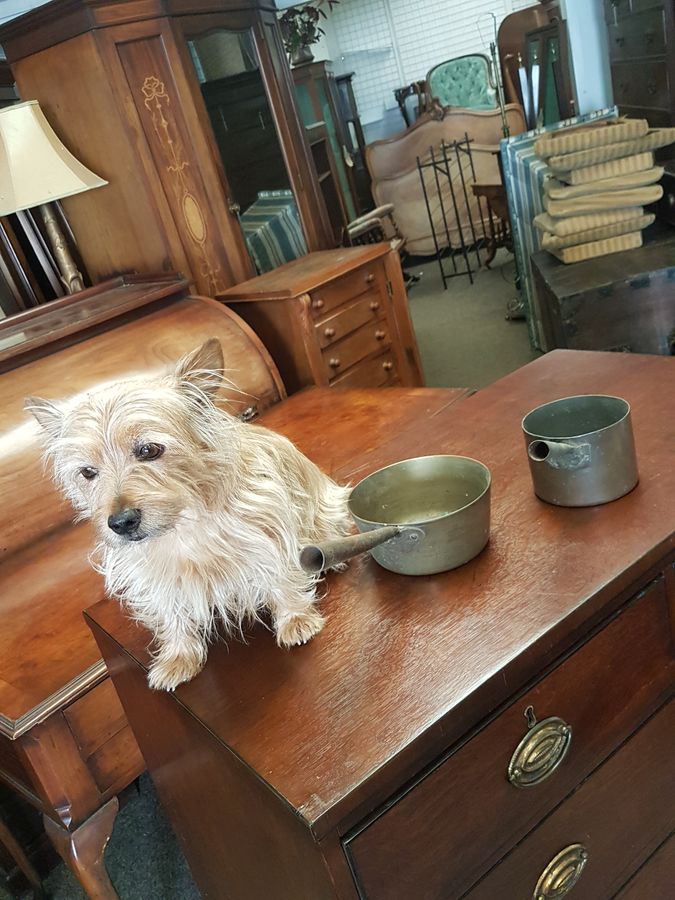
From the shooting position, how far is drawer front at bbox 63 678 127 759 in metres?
1.10

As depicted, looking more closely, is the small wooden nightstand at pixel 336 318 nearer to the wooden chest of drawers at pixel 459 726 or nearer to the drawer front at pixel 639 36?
the drawer front at pixel 639 36

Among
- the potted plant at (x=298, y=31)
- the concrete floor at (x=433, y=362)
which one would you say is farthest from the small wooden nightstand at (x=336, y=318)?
the potted plant at (x=298, y=31)

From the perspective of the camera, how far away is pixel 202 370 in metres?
0.86

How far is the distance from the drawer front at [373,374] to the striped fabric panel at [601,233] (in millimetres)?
787

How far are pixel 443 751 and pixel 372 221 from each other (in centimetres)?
453

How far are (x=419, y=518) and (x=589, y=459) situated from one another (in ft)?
0.71

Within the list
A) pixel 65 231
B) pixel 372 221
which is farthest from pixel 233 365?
pixel 372 221

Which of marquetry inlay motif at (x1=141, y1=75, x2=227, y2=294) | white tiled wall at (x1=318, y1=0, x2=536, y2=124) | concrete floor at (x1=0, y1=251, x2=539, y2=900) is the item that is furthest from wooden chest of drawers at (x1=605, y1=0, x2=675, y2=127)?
white tiled wall at (x1=318, y1=0, x2=536, y2=124)

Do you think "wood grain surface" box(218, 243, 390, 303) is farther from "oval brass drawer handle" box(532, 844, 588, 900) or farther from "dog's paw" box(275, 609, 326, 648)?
"oval brass drawer handle" box(532, 844, 588, 900)

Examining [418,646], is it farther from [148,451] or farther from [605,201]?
[605,201]

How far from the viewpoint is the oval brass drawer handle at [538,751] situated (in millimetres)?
749

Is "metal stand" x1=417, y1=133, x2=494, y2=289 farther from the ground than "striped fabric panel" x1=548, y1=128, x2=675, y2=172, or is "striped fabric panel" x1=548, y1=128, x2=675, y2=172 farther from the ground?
"striped fabric panel" x1=548, y1=128, x2=675, y2=172

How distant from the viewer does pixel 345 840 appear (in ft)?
2.09

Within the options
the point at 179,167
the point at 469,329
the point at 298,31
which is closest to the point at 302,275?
the point at 179,167
